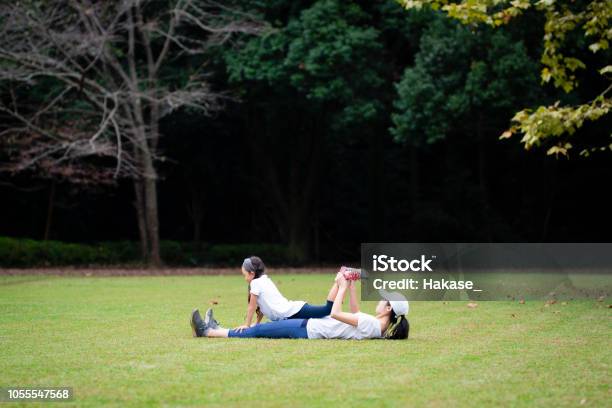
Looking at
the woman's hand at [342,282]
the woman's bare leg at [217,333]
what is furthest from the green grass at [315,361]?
the woman's hand at [342,282]

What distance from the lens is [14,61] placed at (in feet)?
109

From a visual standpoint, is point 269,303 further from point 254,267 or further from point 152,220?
point 152,220

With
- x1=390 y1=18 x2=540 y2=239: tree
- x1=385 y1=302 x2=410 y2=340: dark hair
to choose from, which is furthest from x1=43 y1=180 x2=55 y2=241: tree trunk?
x1=385 y1=302 x2=410 y2=340: dark hair

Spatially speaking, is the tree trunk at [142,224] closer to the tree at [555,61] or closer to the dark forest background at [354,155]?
the dark forest background at [354,155]

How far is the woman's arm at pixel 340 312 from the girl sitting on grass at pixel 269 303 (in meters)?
0.35

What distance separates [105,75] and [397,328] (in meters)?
24.4

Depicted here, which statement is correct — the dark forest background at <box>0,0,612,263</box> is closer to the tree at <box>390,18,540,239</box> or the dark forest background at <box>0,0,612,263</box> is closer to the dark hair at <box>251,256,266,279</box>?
the tree at <box>390,18,540,239</box>

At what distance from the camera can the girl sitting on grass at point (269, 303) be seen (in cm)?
1316

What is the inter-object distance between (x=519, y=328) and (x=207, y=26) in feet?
81.8

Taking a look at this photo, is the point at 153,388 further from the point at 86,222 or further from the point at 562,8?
the point at 86,222

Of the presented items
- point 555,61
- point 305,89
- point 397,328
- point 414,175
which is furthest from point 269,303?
point 414,175

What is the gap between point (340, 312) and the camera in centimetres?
1270

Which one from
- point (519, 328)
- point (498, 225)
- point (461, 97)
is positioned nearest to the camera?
point (519, 328)

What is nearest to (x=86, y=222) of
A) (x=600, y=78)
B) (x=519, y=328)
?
(x=600, y=78)
